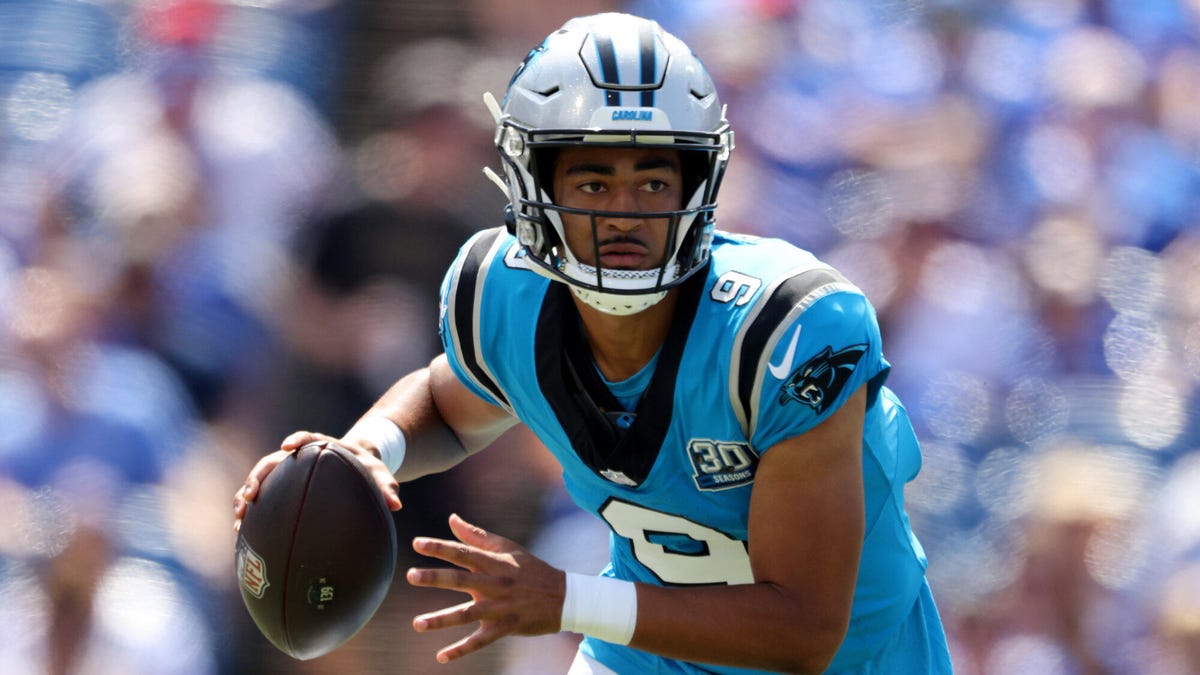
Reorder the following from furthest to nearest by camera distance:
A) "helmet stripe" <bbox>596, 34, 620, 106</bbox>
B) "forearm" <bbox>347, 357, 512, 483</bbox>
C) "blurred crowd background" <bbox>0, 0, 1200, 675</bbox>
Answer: "blurred crowd background" <bbox>0, 0, 1200, 675</bbox> → "forearm" <bbox>347, 357, 512, 483</bbox> → "helmet stripe" <bbox>596, 34, 620, 106</bbox>

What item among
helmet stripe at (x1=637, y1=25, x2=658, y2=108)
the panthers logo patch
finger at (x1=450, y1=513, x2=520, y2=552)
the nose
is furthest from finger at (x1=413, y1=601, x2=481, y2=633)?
helmet stripe at (x1=637, y1=25, x2=658, y2=108)

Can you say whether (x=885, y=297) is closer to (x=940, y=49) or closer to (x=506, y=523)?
(x=940, y=49)

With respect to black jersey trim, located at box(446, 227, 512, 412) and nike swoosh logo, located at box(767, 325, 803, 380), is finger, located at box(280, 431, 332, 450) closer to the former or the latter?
black jersey trim, located at box(446, 227, 512, 412)

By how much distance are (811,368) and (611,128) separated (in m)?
0.52

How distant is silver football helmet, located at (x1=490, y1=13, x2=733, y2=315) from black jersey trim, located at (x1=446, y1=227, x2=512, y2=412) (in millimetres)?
210

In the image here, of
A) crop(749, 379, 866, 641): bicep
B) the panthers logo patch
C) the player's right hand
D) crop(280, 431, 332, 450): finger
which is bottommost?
the player's right hand

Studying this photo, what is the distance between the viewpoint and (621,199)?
2.34 metres

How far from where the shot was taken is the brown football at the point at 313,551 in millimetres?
2406

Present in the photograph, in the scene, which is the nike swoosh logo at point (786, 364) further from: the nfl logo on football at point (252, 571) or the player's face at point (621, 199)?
the nfl logo on football at point (252, 571)

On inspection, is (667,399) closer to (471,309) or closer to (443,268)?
(471,309)

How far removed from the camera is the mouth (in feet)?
7.59

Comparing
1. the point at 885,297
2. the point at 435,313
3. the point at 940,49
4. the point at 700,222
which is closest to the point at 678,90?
the point at 700,222

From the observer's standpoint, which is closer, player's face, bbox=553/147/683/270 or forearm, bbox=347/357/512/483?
player's face, bbox=553/147/683/270

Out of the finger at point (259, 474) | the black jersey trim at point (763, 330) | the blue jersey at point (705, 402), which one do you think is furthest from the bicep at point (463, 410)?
the black jersey trim at point (763, 330)
